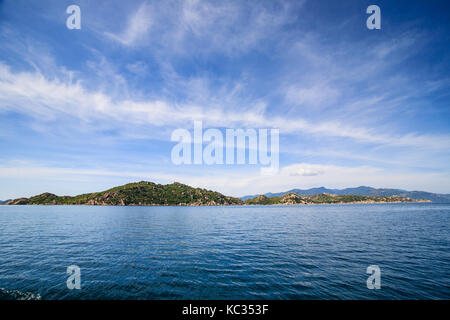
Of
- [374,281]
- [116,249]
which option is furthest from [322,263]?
[116,249]

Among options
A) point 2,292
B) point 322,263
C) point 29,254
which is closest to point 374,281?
point 322,263

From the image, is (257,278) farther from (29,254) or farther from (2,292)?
(29,254)

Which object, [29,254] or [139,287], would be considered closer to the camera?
[139,287]

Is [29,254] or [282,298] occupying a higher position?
[282,298]

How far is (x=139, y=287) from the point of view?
19.1m

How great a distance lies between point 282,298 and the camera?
55.3 feet

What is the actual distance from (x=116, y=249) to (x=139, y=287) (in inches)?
733
